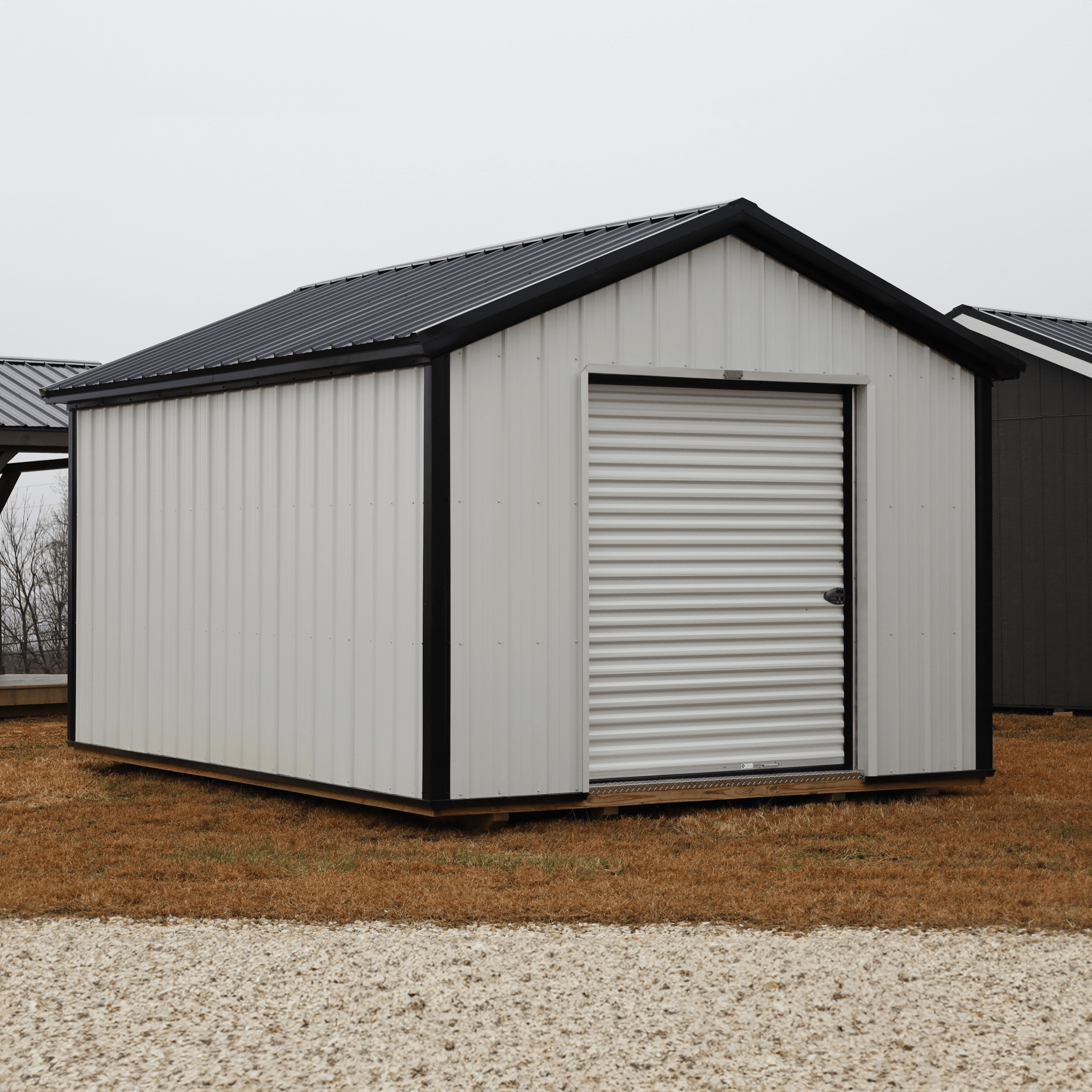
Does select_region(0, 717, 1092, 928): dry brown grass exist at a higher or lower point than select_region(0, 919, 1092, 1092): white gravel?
higher

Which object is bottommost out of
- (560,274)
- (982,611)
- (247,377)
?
(982,611)

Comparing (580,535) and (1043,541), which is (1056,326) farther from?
(580,535)

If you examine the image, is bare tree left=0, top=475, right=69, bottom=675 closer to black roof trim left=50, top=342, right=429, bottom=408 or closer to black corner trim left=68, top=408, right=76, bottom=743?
black corner trim left=68, top=408, right=76, bottom=743

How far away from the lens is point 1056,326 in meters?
15.7

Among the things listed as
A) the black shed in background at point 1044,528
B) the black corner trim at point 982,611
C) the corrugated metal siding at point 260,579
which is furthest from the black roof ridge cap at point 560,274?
the black shed in background at point 1044,528

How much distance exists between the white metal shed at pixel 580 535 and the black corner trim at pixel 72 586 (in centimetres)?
70

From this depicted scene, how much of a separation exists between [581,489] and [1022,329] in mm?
7873

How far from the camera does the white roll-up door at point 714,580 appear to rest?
8422mm

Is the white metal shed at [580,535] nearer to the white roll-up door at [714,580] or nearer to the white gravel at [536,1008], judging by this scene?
the white roll-up door at [714,580]

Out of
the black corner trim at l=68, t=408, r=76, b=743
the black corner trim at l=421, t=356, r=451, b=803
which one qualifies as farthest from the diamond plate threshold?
the black corner trim at l=68, t=408, r=76, b=743

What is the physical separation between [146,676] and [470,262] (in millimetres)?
3399

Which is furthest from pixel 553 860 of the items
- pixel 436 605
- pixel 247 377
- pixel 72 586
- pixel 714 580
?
pixel 72 586

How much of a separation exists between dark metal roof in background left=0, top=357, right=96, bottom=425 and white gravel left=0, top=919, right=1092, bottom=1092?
815 centimetres

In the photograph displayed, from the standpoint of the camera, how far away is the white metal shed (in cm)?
796
